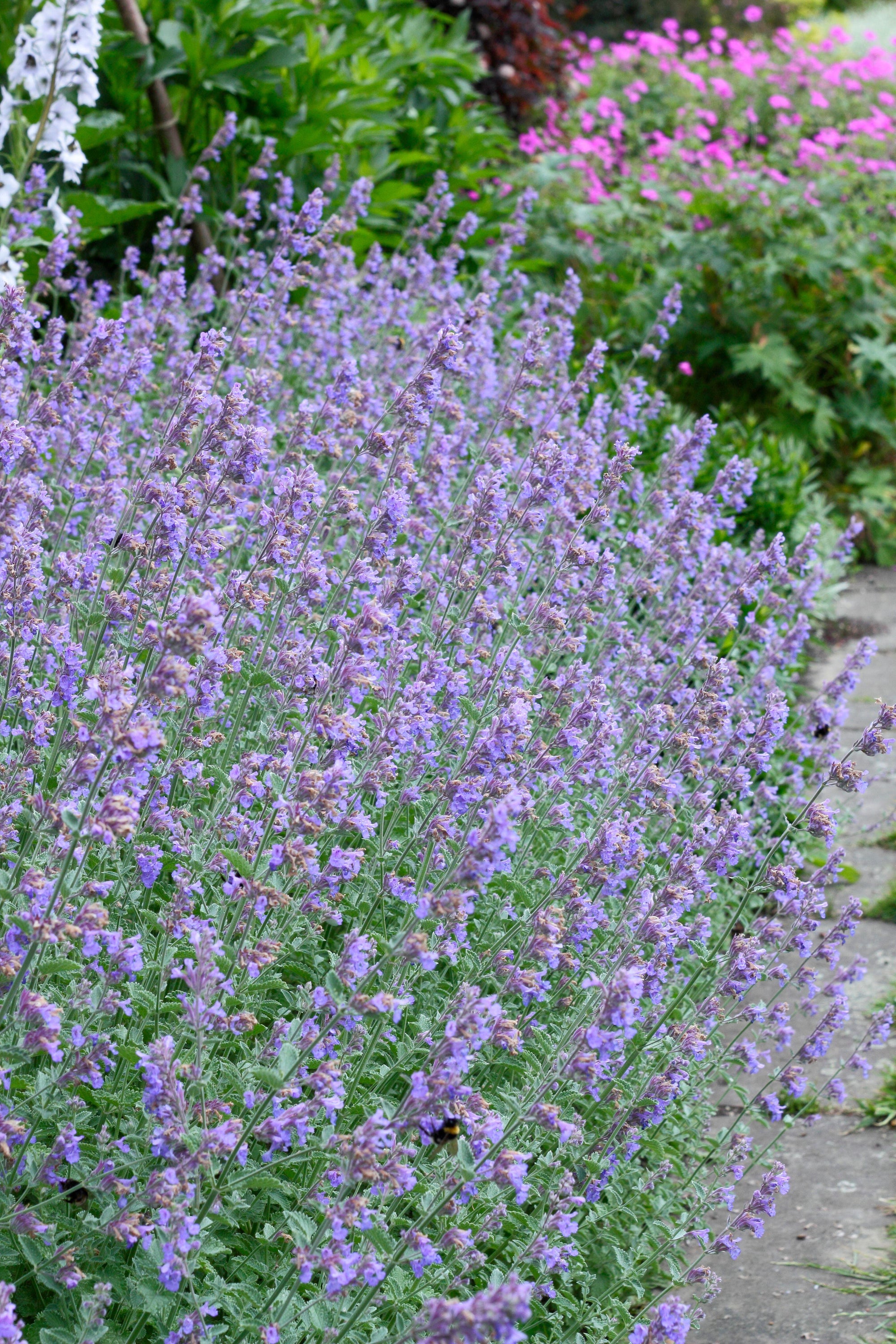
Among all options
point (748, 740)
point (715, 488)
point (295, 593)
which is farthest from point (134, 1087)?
point (715, 488)

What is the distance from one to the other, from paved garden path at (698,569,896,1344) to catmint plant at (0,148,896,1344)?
120 mm

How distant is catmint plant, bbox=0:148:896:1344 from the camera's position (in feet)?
6.87

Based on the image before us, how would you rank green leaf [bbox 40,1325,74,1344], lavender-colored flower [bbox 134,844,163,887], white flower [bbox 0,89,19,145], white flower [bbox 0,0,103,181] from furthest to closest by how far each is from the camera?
white flower [bbox 0,89,19,145]
white flower [bbox 0,0,103,181]
lavender-colored flower [bbox 134,844,163,887]
green leaf [bbox 40,1325,74,1344]

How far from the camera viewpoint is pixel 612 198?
31.1 feet

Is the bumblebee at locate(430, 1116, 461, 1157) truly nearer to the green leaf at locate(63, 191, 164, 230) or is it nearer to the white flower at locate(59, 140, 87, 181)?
the white flower at locate(59, 140, 87, 181)

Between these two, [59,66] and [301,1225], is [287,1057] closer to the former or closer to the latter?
[301,1225]

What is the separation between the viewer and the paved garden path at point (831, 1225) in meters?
2.93

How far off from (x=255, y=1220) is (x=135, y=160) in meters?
6.20

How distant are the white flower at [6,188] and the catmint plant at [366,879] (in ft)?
1.85

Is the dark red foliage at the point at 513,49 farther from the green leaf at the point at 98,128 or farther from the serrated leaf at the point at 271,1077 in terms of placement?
the serrated leaf at the point at 271,1077

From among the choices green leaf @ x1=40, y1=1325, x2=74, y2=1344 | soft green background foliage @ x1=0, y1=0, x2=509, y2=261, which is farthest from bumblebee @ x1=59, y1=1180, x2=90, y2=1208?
soft green background foliage @ x1=0, y1=0, x2=509, y2=261

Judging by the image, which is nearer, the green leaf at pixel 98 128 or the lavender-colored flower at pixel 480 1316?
the lavender-colored flower at pixel 480 1316

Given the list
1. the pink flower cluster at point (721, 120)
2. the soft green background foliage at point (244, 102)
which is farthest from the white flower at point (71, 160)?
the pink flower cluster at point (721, 120)

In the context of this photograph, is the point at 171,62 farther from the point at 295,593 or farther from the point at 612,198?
the point at 295,593
